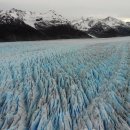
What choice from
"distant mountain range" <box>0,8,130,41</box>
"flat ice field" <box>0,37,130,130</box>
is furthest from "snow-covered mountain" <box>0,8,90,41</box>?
"flat ice field" <box>0,37,130,130</box>

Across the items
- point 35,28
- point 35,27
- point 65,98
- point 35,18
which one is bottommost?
point 35,27

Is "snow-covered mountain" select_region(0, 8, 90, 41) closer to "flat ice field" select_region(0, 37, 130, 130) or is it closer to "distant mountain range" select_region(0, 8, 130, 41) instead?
"distant mountain range" select_region(0, 8, 130, 41)

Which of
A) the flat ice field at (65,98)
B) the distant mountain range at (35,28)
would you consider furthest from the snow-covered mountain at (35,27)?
the flat ice field at (65,98)

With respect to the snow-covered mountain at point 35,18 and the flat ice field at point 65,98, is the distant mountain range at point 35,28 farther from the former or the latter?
the flat ice field at point 65,98

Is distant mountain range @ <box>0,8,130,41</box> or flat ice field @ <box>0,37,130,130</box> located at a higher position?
flat ice field @ <box>0,37,130,130</box>

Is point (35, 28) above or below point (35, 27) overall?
above

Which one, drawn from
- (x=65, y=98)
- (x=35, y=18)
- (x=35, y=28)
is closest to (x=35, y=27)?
(x=35, y=28)

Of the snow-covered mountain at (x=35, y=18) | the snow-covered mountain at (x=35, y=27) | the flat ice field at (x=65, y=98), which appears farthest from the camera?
the snow-covered mountain at (x=35, y=18)

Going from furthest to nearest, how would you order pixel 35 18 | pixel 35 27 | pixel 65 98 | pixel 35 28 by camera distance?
pixel 35 18
pixel 35 27
pixel 35 28
pixel 65 98

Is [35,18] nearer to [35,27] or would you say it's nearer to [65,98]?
[35,27]

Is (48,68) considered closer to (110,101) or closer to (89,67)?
(89,67)

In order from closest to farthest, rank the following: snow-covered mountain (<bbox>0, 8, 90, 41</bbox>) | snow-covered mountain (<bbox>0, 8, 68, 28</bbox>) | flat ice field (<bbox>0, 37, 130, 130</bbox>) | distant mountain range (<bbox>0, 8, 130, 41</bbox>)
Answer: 1. flat ice field (<bbox>0, 37, 130, 130</bbox>)
2. distant mountain range (<bbox>0, 8, 130, 41</bbox>)
3. snow-covered mountain (<bbox>0, 8, 90, 41</bbox>)
4. snow-covered mountain (<bbox>0, 8, 68, 28</bbox>)

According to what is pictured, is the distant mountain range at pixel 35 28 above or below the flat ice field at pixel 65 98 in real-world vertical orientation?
below
